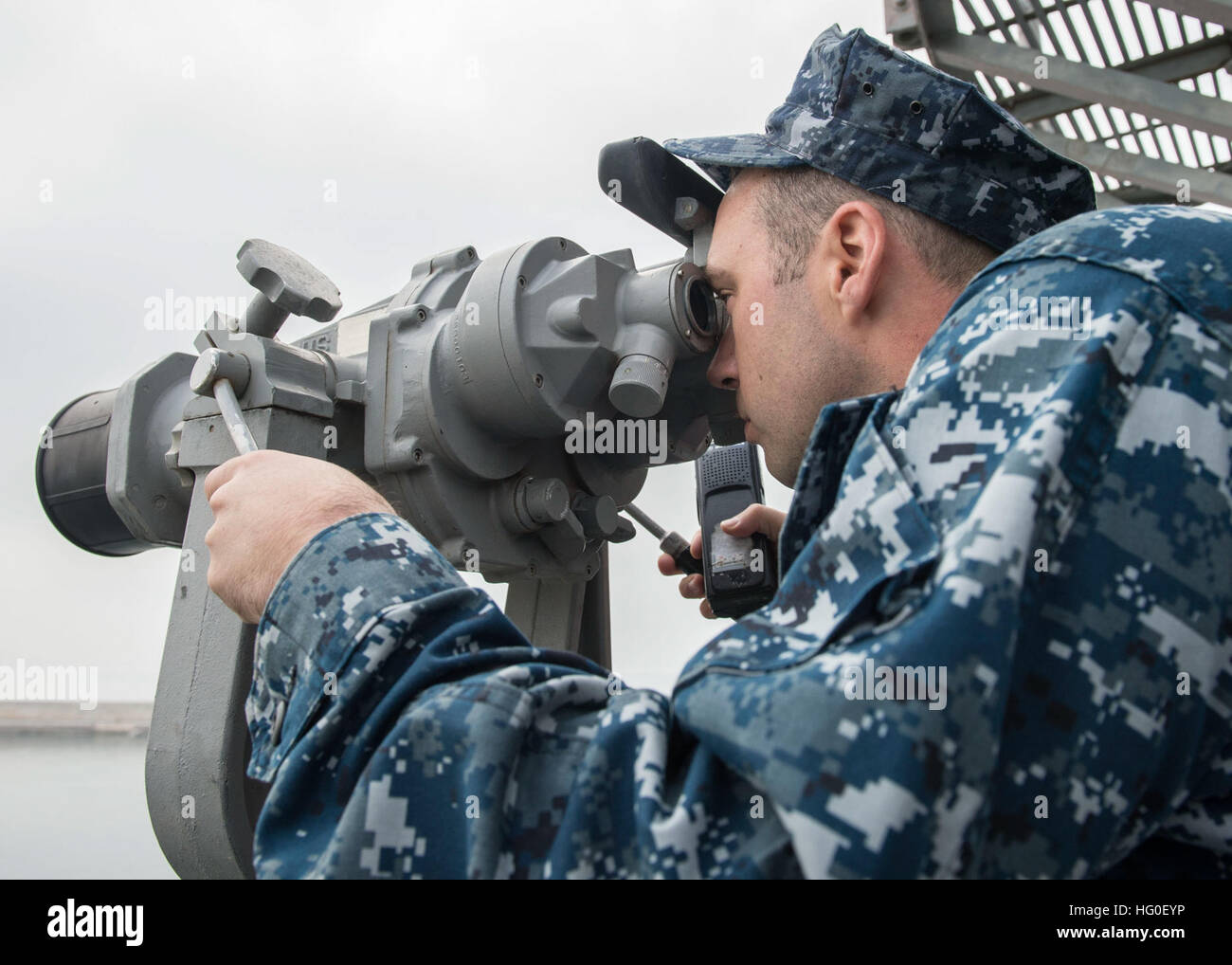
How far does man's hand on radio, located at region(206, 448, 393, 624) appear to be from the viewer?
93cm

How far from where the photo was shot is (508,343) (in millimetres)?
1370

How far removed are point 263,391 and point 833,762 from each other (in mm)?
1053

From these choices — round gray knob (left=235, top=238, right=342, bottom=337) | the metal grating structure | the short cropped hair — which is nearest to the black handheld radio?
the short cropped hair

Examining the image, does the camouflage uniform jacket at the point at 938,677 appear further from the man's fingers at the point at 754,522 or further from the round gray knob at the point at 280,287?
the round gray knob at the point at 280,287

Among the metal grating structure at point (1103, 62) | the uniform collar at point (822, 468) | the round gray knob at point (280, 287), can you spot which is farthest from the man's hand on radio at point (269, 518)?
the metal grating structure at point (1103, 62)

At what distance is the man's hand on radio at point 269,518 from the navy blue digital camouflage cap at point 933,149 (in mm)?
590

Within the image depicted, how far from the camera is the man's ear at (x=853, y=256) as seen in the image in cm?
104

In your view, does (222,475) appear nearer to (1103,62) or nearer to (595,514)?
(595,514)

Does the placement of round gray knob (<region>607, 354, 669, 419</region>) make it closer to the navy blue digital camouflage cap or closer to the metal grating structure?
the navy blue digital camouflage cap

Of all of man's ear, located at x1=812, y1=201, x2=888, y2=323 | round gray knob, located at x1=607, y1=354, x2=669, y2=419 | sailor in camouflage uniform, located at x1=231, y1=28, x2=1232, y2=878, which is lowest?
sailor in camouflage uniform, located at x1=231, y1=28, x2=1232, y2=878

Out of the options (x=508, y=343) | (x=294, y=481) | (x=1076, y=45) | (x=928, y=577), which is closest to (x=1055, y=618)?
(x=928, y=577)

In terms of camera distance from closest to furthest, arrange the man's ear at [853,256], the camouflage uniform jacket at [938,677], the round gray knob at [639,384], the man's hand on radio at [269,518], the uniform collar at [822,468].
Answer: the camouflage uniform jacket at [938,677] → the uniform collar at [822,468] → the man's hand on radio at [269,518] → the man's ear at [853,256] → the round gray knob at [639,384]

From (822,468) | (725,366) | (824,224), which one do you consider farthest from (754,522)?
(822,468)

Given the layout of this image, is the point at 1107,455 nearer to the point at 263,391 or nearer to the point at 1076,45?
the point at 263,391
